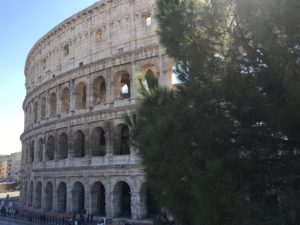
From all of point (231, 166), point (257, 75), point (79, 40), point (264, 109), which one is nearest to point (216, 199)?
point (231, 166)

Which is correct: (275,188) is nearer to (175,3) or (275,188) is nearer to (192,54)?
(192,54)

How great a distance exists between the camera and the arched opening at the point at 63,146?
2317 cm

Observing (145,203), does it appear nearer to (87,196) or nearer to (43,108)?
(87,196)

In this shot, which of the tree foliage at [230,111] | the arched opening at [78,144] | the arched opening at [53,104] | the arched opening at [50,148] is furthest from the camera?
the arched opening at [53,104]

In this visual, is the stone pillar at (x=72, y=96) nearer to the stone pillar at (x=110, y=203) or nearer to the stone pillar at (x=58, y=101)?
the stone pillar at (x=58, y=101)

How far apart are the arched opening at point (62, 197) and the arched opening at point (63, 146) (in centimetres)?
172

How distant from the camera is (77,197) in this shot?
21.9 m

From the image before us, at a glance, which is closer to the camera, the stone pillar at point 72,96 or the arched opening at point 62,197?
the stone pillar at point 72,96

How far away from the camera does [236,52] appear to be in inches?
239

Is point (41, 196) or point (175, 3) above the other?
point (175, 3)

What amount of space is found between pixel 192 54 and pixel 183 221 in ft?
8.89

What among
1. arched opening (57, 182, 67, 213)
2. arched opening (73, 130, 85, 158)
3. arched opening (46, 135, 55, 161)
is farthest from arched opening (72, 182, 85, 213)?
arched opening (46, 135, 55, 161)

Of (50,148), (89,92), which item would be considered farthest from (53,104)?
(89,92)

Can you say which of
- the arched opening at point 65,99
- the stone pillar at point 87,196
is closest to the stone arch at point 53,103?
the arched opening at point 65,99
